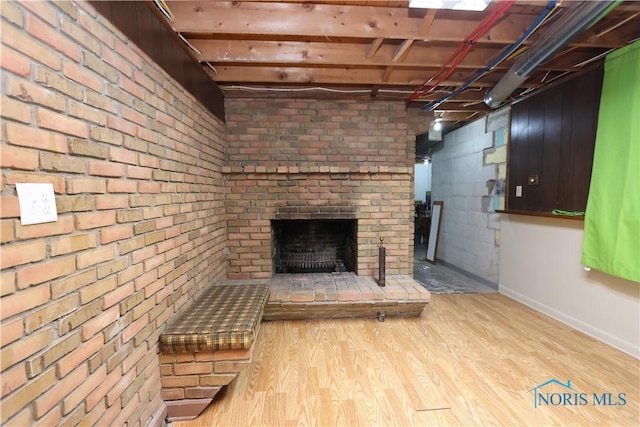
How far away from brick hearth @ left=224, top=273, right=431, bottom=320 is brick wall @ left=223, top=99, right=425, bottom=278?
1.38 ft

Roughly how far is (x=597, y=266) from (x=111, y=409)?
133 inches

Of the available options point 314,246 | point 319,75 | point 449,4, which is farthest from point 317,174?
point 449,4

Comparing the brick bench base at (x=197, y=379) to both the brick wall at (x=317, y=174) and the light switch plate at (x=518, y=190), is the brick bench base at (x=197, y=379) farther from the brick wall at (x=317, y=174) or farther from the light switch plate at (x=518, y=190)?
the light switch plate at (x=518, y=190)

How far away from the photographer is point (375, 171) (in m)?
2.83

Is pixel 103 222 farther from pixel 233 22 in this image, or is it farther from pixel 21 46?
pixel 233 22

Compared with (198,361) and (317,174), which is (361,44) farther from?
(198,361)

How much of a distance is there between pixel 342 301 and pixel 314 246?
3.82 feet

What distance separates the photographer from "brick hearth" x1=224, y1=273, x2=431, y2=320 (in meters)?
2.44

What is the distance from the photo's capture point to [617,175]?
193cm

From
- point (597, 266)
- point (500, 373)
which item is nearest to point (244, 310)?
point (500, 373)

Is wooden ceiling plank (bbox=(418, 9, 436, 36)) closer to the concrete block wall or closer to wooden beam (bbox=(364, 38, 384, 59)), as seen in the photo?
wooden beam (bbox=(364, 38, 384, 59))

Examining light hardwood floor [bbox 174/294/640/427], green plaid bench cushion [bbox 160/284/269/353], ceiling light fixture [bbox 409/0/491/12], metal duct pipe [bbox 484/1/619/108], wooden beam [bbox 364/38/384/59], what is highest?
wooden beam [bbox 364/38/384/59]

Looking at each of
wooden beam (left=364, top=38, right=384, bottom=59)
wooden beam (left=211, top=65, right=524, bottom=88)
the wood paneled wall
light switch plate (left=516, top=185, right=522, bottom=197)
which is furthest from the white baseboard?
wooden beam (left=364, top=38, right=384, bottom=59)

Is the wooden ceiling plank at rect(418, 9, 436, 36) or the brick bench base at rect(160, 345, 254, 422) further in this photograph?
the wooden ceiling plank at rect(418, 9, 436, 36)
